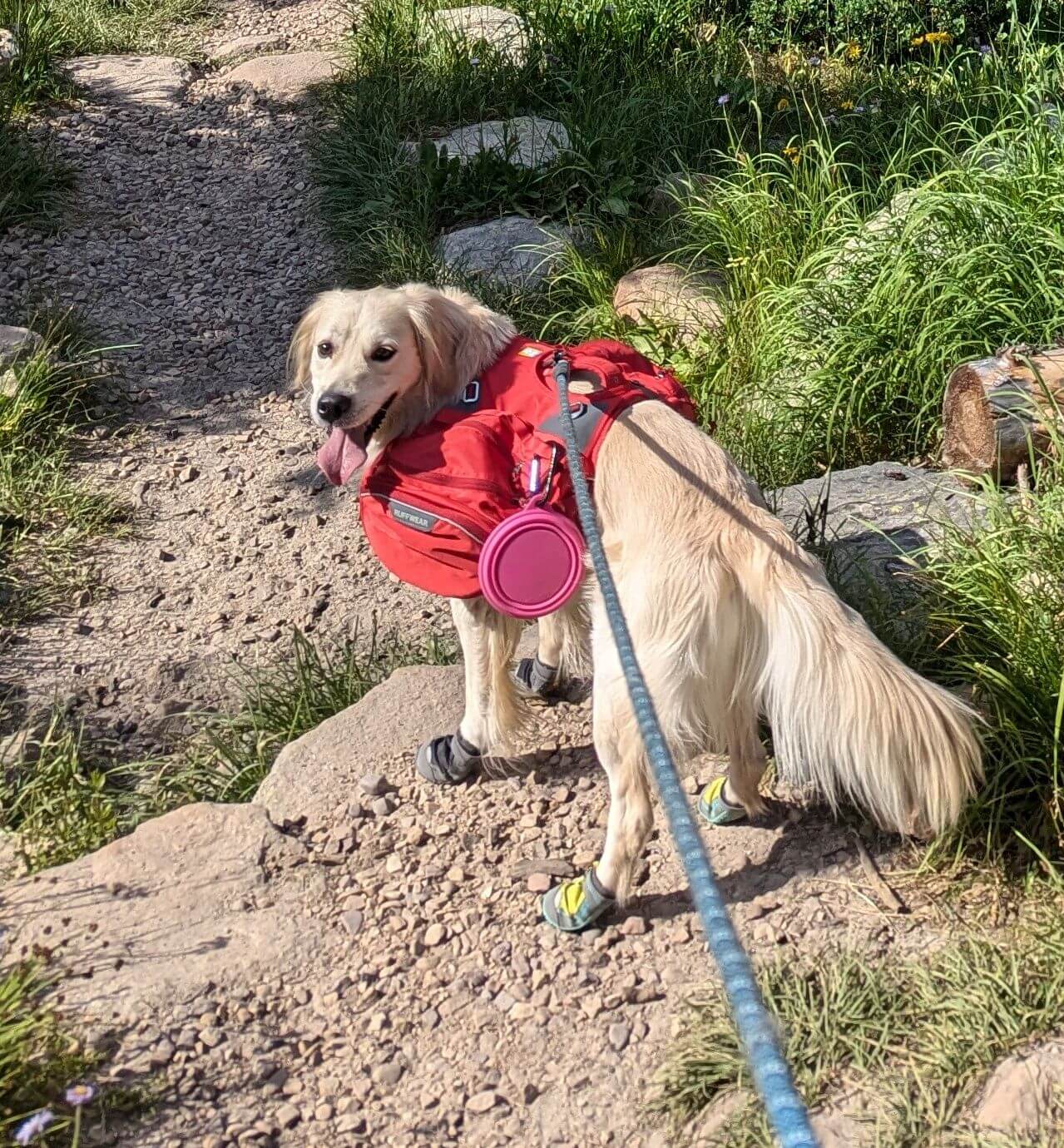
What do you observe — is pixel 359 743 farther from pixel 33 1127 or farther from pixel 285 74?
pixel 285 74

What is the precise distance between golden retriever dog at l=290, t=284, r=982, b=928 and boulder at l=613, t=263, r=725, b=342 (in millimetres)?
1843

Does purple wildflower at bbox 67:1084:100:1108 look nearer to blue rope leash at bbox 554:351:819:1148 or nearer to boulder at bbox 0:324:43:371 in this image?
blue rope leash at bbox 554:351:819:1148

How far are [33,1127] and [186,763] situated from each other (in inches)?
59.1

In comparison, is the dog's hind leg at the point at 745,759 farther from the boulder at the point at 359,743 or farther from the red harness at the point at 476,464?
the boulder at the point at 359,743

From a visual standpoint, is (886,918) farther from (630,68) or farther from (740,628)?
(630,68)

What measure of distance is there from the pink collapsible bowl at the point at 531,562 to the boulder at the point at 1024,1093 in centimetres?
131

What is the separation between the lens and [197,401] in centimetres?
548

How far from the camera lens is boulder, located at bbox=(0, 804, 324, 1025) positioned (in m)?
2.66

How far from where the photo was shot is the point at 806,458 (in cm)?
417

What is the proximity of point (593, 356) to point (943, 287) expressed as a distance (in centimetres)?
156

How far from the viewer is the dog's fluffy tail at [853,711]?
2.42 metres

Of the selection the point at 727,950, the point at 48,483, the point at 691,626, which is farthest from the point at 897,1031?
the point at 48,483

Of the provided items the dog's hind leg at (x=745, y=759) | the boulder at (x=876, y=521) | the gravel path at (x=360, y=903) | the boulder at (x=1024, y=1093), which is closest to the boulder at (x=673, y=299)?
the boulder at (x=876, y=521)

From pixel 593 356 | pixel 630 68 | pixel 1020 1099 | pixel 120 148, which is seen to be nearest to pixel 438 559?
pixel 593 356
